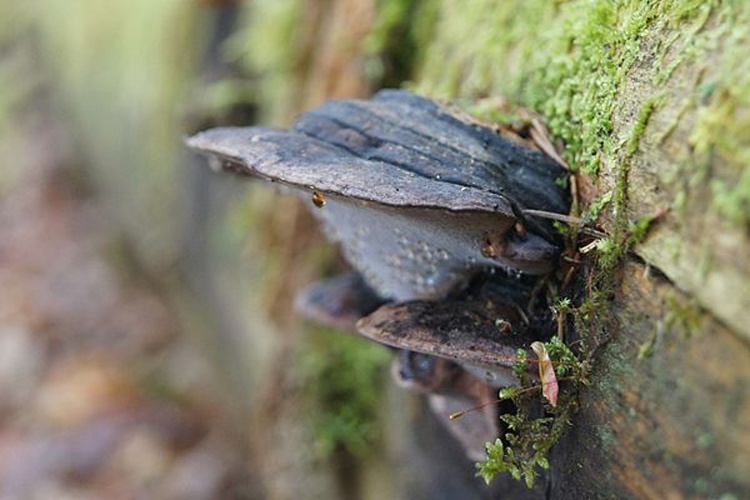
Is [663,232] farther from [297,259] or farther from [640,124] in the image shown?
[297,259]

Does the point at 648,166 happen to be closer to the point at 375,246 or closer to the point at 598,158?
the point at 598,158

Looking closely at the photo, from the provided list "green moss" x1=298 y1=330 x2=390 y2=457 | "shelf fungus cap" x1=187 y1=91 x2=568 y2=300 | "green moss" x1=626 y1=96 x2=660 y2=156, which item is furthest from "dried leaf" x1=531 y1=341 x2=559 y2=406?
"green moss" x1=298 y1=330 x2=390 y2=457

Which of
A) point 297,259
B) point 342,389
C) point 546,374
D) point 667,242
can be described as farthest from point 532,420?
point 297,259

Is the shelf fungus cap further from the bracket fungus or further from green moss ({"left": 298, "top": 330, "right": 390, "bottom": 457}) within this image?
→ green moss ({"left": 298, "top": 330, "right": 390, "bottom": 457})

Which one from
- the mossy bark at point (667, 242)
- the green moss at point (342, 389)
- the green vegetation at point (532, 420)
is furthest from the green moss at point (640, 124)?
the green moss at point (342, 389)

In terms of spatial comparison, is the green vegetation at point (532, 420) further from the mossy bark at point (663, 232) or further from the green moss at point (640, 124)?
the green moss at point (640, 124)

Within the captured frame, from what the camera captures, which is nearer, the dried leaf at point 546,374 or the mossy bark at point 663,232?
the mossy bark at point 663,232

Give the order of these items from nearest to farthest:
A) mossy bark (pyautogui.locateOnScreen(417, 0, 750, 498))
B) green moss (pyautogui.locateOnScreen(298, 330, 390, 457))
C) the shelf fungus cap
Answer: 1. mossy bark (pyautogui.locateOnScreen(417, 0, 750, 498))
2. the shelf fungus cap
3. green moss (pyautogui.locateOnScreen(298, 330, 390, 457))

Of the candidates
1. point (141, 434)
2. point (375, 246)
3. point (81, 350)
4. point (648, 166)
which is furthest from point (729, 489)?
point (81, 350)
